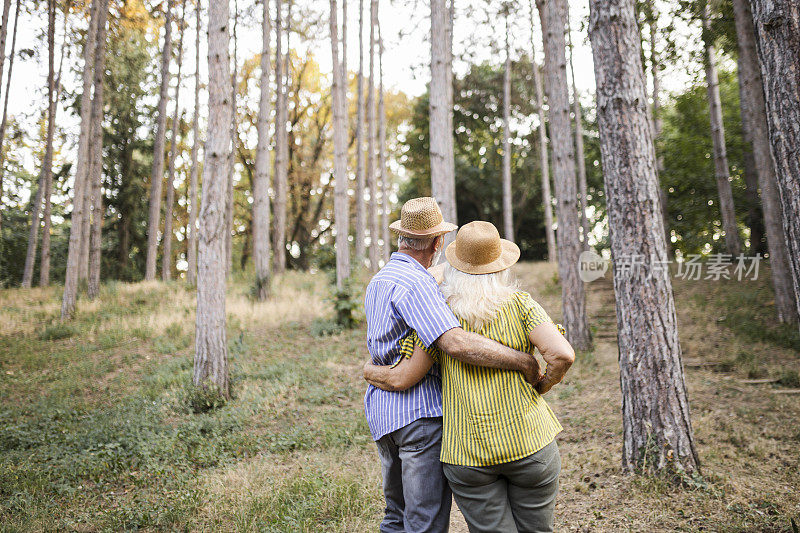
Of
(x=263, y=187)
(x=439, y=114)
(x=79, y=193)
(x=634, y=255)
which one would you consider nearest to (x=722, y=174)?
(x=439, y=114)

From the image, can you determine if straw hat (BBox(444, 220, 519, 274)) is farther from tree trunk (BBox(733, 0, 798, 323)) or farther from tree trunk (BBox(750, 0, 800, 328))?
tree trunk (BBox(733, 0, 798, 323))

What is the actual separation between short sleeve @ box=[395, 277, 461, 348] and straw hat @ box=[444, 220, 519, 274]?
7.4 inches

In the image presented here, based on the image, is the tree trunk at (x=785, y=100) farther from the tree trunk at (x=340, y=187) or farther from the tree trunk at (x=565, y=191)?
the tree trunk at (x=340, y=187)

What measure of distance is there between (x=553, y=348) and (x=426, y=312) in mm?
574

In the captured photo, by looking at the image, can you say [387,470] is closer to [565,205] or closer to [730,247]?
[565,205]

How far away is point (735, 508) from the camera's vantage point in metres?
3.92

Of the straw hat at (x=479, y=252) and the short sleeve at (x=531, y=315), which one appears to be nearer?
the short sleeve at (x=531, y=315)

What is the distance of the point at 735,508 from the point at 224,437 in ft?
17.0

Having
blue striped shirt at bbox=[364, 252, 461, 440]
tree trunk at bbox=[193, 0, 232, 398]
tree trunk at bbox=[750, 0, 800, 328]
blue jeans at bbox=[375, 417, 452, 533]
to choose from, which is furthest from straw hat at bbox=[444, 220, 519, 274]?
tree trunk at bbox=[193, 0, 232, 398]

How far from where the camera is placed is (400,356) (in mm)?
2494

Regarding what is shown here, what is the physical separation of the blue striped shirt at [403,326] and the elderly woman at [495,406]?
9 cm

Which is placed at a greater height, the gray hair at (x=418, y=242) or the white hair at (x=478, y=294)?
the gray hair at (x=418, y=242)

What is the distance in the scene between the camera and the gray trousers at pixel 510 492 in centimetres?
227

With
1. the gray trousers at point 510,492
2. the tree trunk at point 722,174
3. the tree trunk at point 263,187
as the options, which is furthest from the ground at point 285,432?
the tree trunk at point 722,174
